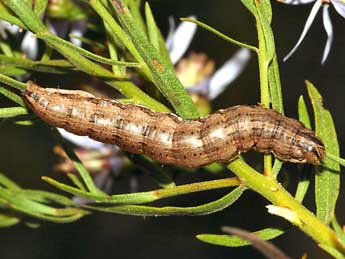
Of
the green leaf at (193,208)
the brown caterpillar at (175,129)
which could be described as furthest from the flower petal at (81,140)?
the green leaf at (193,208)

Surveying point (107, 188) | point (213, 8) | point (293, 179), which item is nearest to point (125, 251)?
point (293, 179)

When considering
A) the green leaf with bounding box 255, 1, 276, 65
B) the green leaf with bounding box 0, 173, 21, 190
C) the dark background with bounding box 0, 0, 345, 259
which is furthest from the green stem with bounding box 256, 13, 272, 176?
the dark background with bounding box 0, 0, 345, 259

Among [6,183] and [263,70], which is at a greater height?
[263,70]

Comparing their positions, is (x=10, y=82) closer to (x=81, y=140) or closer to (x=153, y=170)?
(x=153, y=170)

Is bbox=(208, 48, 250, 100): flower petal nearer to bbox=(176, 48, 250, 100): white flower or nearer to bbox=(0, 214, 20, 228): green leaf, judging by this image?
bbox=(176, 48, 250, 100): white flower

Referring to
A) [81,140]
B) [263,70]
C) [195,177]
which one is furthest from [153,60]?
[195,177]

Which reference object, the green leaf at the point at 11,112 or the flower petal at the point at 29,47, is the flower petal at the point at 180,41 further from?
the green leaf at the point at 11,112
